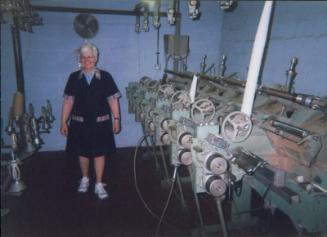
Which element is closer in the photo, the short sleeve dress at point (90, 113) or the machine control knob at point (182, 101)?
the machine control knob at point (182, 101)

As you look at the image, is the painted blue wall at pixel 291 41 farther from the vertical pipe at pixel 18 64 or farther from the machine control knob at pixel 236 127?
the vertical pipe at pixel 18 64

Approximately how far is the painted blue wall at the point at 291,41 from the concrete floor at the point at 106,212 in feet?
4.80

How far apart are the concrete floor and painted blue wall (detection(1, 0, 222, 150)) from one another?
1.16m

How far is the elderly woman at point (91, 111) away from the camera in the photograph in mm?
2768

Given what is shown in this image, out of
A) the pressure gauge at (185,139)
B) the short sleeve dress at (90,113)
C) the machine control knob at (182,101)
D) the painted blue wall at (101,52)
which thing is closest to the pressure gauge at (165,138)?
the machine control knob at (182,101)

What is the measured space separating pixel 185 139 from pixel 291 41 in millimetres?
2034

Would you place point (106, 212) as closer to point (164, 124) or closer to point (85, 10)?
point (164, 124)

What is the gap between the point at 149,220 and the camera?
2.57 metres

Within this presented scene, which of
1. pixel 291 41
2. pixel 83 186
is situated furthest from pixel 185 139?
pixel 291 41

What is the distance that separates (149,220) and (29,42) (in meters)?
2.97

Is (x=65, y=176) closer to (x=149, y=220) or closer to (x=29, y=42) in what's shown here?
(x=149, y=220)

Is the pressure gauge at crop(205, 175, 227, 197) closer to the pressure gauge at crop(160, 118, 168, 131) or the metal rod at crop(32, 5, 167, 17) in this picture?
the pressure gauge at crop(160, 118, 168, 131)

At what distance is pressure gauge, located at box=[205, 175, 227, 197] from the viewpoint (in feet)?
5.20

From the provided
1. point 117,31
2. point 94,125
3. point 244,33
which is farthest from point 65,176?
point 244,33
